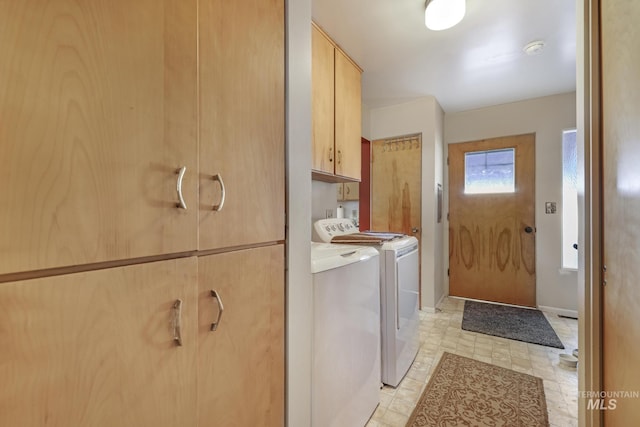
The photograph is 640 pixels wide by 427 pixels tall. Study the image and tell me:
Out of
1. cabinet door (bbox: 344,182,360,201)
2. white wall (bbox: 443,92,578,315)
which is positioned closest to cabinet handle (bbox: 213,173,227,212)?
cabinet door (bbox: 344,182,360,201)

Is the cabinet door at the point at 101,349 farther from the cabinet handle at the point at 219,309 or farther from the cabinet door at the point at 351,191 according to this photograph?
the cabinet door at the point at 351,191

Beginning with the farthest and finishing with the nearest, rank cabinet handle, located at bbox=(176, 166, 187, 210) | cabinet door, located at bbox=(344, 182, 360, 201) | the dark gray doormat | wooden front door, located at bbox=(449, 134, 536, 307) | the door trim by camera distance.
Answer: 1. cabinet door, located at bbox=(344, 182, 360, 201)
2. wooden front door, located at bbox=(449, 134, 536, 307)
3. the dark gray doormat
4. the door trim
5. cabinet handle, located at bbox=(176, 166, 187, 210)

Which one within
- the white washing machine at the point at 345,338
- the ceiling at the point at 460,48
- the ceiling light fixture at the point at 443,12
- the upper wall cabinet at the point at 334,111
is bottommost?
the white washing machine at the point at 345,338

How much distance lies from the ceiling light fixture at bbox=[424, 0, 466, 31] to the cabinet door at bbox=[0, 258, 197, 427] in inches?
78.1

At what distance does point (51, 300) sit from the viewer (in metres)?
0.48

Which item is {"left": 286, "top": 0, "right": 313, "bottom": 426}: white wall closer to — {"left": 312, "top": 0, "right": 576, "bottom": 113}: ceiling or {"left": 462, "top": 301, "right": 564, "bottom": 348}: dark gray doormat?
{"left": 312, "top": 0, "right": 576, "bottom": 113}: ceiling

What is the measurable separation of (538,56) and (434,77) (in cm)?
84

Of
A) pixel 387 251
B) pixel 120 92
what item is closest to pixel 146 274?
pixel 120 92

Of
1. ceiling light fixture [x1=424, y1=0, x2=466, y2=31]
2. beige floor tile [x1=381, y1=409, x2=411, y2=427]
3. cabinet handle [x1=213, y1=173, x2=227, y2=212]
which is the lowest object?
beige floor tile [x1=381, y1=409, x2=411, y2=427]

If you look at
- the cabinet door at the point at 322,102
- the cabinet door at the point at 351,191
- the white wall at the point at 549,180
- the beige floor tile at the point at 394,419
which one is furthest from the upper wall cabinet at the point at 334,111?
the white wall at the point at 549,180

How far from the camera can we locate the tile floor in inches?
64.7

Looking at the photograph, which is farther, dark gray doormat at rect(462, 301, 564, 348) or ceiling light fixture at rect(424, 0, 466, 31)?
dark gray doormat at rect(462, 301, 564, 348)

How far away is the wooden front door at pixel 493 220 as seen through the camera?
335 cm

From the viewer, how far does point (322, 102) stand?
1.87 m
